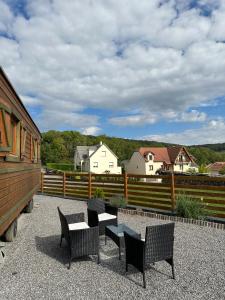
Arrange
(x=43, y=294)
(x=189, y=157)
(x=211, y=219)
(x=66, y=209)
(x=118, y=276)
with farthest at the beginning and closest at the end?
(x=189, y=157) < (x=66, y=209) < (x=211, y=219) < (x=118, y=276) < (x=43, y=294)

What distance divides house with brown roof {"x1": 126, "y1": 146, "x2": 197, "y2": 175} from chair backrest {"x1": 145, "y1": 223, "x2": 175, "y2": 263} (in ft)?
136

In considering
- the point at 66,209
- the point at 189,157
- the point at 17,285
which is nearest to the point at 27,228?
the point at 66,209

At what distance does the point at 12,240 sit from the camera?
6363mm

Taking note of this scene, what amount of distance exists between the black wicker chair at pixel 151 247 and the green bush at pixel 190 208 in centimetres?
373

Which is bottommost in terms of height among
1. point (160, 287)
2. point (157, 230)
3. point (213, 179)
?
point (160, 287)

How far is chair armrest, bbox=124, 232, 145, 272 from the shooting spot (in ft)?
13.3

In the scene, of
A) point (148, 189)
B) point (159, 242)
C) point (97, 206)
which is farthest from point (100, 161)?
point (159, 242)

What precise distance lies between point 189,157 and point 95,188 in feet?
132

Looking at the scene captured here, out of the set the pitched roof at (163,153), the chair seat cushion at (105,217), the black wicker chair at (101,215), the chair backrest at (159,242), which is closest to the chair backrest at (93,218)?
the black wicker chair at (101,215)

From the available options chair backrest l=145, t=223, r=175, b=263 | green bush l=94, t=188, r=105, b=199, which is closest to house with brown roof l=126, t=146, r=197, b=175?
green bush l=94, t=188, r=105, b=199

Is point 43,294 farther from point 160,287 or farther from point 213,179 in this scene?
point 213,179

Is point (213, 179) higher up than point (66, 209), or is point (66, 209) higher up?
point (213, 179)

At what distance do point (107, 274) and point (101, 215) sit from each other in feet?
7.84

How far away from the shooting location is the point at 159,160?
154ft
